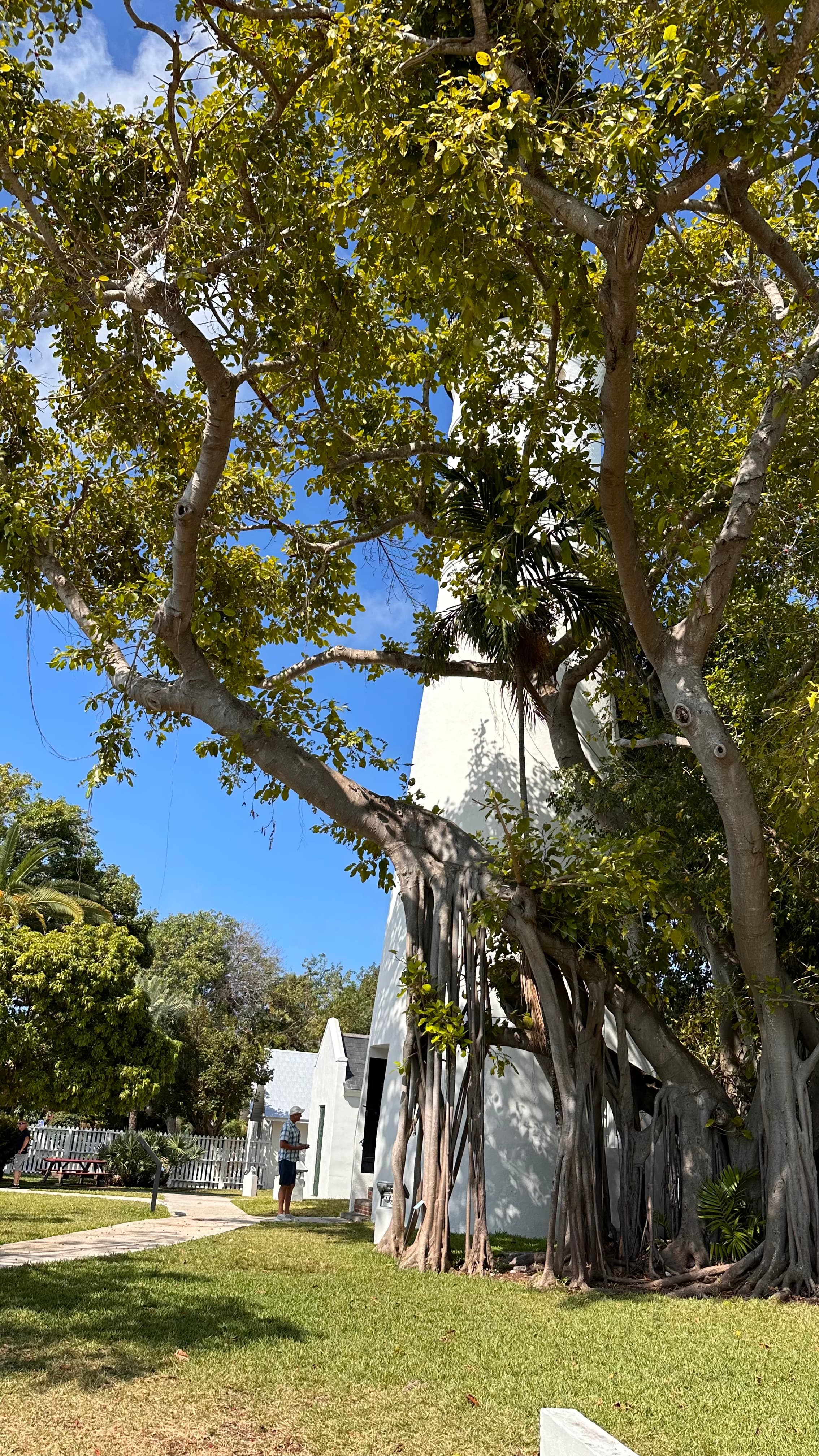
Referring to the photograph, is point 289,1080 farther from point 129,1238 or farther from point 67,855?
point 129,1238

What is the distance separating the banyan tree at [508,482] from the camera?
7004 mm

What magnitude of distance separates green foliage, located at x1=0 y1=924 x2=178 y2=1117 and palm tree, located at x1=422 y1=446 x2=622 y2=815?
11763mm

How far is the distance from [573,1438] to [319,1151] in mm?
21616

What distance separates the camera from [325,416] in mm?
10508

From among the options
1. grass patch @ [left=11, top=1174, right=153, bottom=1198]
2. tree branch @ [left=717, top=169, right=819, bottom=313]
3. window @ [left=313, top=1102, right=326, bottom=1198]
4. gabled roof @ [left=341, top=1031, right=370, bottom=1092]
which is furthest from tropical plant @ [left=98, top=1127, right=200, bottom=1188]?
tree branch @ [left=717, top=169, right=819, bottom=313]

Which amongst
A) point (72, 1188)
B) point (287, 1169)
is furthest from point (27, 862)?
point (287, 1169)

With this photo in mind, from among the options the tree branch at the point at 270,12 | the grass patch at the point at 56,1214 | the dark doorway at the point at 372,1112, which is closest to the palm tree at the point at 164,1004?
the dark doorway at the point at 372,1112

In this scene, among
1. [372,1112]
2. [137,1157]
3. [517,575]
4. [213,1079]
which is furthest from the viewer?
[213,1079]

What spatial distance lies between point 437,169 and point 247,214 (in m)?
2.74

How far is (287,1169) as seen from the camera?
46.2 feet

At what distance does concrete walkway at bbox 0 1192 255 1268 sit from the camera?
26.9ft

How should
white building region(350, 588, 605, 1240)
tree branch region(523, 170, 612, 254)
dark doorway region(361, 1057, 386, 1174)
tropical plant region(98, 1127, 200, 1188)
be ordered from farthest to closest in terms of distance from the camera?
tropical plant region(98, 1127, 200, 1188)
dark doorway region(361, 1057, 386, 1174)
white building region(350, 588, 605, 1240)
tree branch region(523, 170, 612, 254)

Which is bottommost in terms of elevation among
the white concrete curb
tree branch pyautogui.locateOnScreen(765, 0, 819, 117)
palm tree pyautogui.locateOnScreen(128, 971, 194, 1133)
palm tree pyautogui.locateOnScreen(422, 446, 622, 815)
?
the white concrete curb

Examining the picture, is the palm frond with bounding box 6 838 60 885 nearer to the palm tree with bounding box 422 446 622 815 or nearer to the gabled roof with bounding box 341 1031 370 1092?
the gabled roof with bounding box 341 1031 370 1092
